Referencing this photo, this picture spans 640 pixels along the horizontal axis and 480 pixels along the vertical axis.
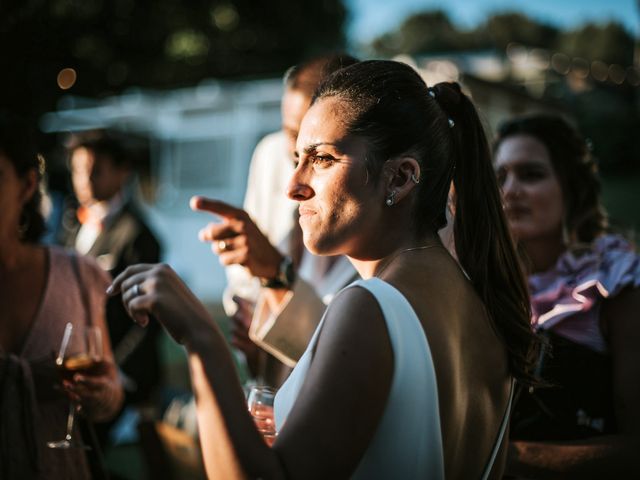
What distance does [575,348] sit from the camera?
242 centimetres

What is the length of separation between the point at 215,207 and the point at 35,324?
2.89 feet

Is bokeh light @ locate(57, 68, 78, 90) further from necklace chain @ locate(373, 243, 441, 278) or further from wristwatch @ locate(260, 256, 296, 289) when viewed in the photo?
necklace chain @ locate(373, 243, 441, 278)

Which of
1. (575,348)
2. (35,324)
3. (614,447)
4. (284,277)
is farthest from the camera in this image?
(284,277)

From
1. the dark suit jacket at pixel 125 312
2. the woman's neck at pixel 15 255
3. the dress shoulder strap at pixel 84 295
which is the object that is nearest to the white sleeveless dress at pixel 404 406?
the dress shoulder strap at pixel 84 295

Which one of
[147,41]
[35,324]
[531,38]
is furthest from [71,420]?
[531,38]

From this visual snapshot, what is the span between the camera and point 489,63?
2723 cm

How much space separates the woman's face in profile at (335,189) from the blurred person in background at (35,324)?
127 cm

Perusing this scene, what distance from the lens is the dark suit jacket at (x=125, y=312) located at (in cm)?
482

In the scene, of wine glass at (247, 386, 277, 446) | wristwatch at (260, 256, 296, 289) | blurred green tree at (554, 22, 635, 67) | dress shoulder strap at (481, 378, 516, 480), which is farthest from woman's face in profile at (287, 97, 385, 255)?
blurred green tree at (554, 22, 635, 67)

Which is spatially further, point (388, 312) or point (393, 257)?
point (393, 257)

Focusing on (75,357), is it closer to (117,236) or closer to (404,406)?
(404,406)

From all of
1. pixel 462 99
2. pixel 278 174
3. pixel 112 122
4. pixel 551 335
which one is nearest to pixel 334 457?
pixel 462 99

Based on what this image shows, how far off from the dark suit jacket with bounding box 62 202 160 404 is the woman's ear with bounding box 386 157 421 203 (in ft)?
11.3

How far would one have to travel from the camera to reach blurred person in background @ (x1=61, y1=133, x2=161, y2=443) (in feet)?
A: 15.9
